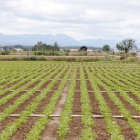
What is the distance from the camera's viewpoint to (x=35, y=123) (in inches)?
248

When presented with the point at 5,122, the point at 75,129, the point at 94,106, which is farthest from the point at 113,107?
the point at 5,122

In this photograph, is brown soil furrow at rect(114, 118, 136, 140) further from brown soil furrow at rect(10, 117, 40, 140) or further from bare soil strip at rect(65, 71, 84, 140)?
brown soil furrow at rect(10, 117, 40, 140)

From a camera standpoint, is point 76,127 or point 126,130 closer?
point 126,130

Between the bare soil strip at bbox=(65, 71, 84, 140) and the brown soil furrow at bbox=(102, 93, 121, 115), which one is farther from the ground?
the brown soil furrow at bbox=(102, 93, 121, 115)

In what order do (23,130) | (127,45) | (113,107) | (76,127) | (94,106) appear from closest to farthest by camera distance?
(23,130), (76,127), (113,107), (94,106), (127,45)

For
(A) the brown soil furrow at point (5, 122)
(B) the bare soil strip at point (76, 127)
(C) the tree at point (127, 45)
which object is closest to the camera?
(B) the bare soil strip at point (76, 127)

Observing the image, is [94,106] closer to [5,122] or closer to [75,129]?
[75,129]

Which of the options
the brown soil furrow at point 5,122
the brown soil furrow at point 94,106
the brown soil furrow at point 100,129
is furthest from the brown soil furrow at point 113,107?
the brown soil furrow at point 5,122

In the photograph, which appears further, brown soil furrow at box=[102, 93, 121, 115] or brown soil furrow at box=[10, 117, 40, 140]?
brown soil furrow at box=[102, 93, 121, 115]

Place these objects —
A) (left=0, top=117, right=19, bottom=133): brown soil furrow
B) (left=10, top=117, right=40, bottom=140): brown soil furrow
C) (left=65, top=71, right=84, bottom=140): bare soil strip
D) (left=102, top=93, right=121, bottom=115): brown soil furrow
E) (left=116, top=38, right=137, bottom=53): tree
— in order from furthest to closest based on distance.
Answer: (left=116, top=38, right=137, bottom=53): tree → (left=102, top=93, right=121, bottom=115): brown soil furrow → (left=0, top=117, right=19, bottom=133): brown soil furrow → (left=65, top=71, right=84, bottom=140): bare soil strip → (left=10, top=117, right=40, bottom=140): brown soil furrow

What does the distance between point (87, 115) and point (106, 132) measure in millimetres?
1397

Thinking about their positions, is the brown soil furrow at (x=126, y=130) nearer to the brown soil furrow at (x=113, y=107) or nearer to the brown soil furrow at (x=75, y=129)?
the brown soil furrow at (x=113, y=107)

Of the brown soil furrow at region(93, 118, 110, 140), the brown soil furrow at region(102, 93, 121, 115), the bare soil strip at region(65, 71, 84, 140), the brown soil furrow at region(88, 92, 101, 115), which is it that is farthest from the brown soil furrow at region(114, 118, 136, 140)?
the bare soil strip at region(65, 71, 84, 140)

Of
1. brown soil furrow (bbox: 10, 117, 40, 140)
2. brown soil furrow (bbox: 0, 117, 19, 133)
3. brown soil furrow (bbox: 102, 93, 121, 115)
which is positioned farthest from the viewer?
brown soil furrow (bbox: 102, 93, 121, 115)
